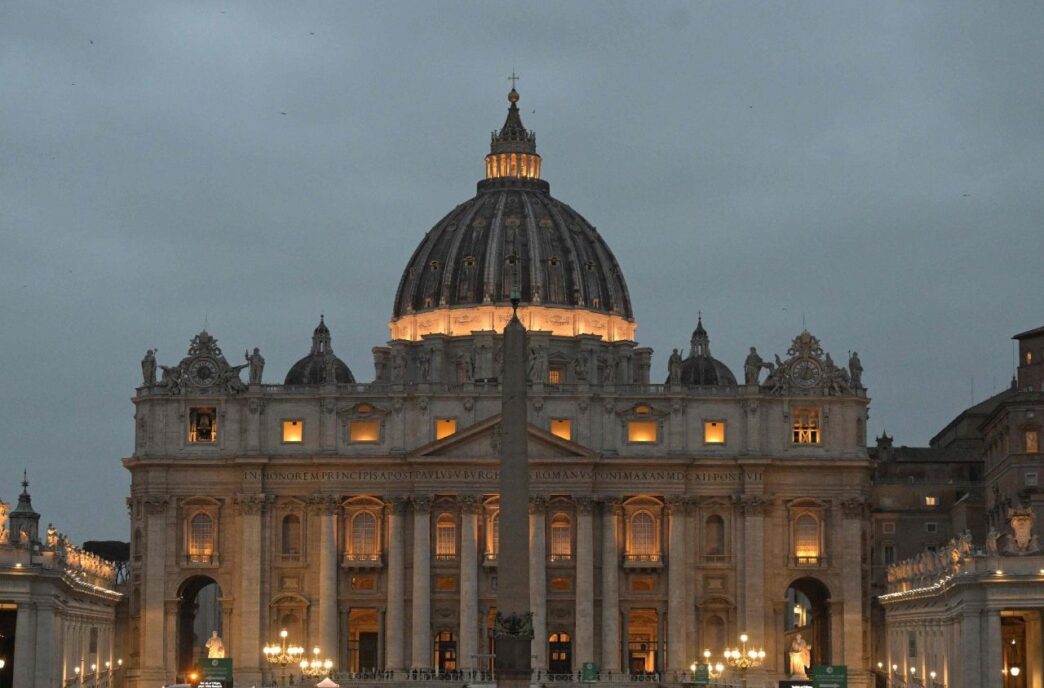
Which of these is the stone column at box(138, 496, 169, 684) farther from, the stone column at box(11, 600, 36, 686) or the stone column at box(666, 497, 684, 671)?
the stone column at box(11, 600, 36, 686)

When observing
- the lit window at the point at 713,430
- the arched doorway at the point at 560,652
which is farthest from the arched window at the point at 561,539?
the lit window at the point at 713,430

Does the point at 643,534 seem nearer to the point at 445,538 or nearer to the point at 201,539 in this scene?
the point at 445,538

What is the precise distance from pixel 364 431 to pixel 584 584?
17343 millimetres

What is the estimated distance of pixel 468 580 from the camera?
163750 millimetres

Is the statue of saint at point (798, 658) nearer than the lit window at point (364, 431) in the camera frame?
Yes

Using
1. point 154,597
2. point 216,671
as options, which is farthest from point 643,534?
point 216,671

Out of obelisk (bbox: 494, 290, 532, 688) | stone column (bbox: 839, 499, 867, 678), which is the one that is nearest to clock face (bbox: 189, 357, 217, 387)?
stone column (bbox: 839, 499, 867, 678)

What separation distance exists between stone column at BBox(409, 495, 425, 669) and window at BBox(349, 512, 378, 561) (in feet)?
9.88

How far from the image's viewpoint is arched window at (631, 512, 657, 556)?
166m

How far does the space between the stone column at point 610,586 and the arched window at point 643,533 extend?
1415mm

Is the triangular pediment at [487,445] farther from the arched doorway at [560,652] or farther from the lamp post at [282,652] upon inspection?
the lamp post at [282,652]

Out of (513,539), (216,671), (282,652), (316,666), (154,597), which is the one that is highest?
(154,597)

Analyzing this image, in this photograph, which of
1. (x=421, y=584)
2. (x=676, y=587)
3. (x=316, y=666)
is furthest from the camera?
(x=421, y=584)

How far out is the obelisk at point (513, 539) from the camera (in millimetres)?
94938
